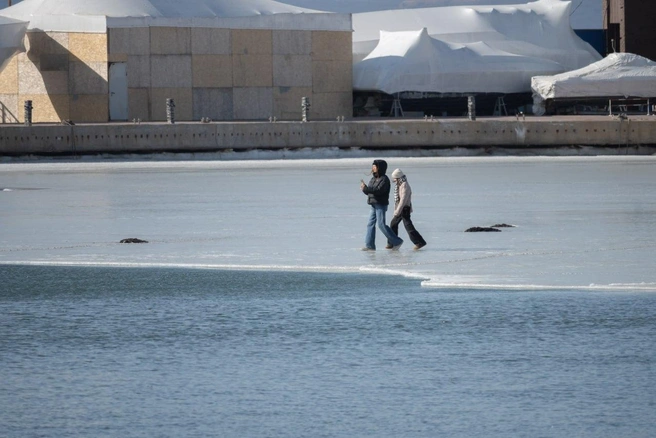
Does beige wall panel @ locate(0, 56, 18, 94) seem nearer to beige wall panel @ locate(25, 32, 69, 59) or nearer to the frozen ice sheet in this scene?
beige wall panel @ locate(25, 32, 69, 59)

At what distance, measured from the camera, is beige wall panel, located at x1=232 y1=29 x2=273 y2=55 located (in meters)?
46.9

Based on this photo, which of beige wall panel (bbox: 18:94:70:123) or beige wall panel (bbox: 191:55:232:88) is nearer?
beige wall panel (bbox: 18:94:70:123)

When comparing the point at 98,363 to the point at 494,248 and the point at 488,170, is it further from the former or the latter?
the point at 488,170

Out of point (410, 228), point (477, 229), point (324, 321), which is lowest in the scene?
point (324, 321)

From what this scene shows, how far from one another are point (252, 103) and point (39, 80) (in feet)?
25.5

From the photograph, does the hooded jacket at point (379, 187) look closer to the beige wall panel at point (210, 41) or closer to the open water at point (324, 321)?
the open water at point (324, 321)

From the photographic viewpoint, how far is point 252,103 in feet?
155

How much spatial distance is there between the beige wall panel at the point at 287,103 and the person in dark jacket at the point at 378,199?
3008 centimetres

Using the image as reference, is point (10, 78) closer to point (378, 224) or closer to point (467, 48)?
point (467, 48)

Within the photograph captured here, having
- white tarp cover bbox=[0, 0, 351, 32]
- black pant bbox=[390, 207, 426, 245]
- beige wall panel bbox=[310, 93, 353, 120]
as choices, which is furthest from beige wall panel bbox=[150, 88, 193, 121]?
black pant bbox=[390, 207, 426, 245]

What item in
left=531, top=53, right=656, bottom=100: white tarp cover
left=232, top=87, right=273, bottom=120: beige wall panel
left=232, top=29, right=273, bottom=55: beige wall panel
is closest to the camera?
left=232, top=29, right=273, bottom=55: beige wall panel

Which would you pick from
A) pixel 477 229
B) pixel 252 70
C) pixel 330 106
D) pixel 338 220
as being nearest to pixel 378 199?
pixel 477 229

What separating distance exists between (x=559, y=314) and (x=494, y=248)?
4.88 meters

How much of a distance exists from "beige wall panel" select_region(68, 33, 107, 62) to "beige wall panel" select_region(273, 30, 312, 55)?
6363 millimetres
